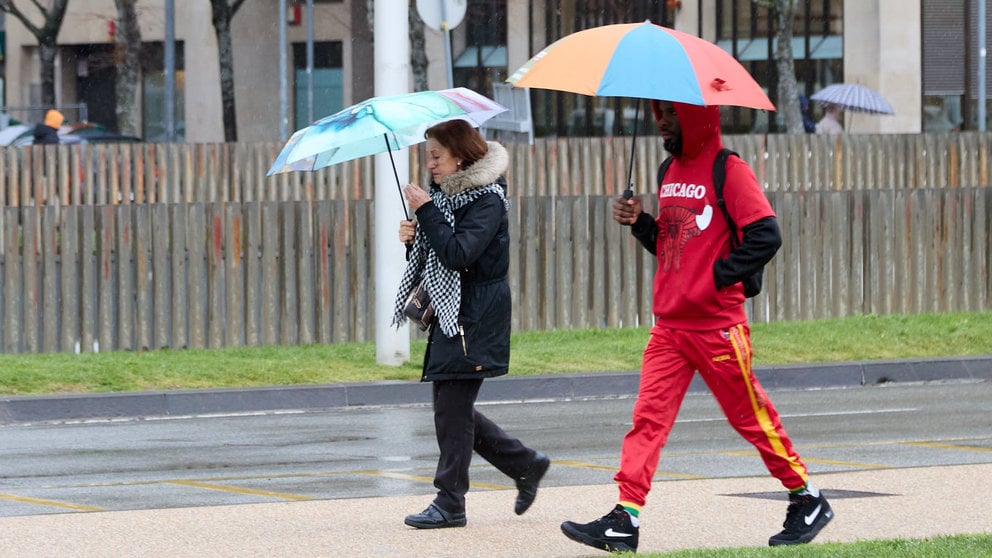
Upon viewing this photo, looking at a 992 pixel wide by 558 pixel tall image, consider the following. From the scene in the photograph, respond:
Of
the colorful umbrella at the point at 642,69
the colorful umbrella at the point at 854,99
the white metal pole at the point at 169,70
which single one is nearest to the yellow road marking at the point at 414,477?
the colorful umbrella at the point at 642,69

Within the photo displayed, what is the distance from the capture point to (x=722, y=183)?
6223 millimetres

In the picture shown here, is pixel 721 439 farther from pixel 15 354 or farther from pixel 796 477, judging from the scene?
pixel 15 354

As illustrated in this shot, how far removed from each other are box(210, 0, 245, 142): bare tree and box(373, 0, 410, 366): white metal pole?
25060 mm

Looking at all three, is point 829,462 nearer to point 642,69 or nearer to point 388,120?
point 388,120

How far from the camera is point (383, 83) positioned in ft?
44.7

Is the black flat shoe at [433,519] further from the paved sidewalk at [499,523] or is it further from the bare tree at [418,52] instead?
the bare tree at [418,52]

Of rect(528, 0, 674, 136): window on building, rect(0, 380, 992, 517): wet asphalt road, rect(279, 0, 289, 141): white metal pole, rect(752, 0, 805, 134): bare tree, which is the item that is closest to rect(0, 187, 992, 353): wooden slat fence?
rect(0, 380, 992, 517): wet asphalt road

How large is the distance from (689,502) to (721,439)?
2970mm

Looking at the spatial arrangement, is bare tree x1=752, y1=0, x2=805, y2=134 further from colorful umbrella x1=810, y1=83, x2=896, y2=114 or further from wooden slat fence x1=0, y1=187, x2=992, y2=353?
wooden slat fence x1=0, y1=187, x2=992, y2=353

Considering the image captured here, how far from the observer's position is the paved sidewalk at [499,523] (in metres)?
6.56

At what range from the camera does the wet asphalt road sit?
8523 mm

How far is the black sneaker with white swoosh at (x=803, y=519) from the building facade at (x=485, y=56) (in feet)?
117

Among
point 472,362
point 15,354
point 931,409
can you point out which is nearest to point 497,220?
point 472,362

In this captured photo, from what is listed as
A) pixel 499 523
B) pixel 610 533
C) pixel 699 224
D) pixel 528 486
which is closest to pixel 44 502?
pixel 499 523
